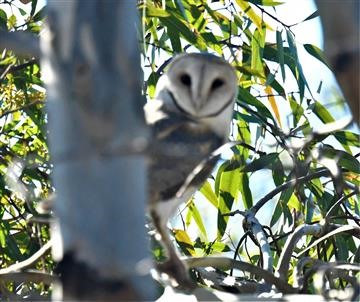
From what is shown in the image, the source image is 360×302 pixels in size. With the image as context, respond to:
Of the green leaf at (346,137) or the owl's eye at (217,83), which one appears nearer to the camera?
the owl's eye at (217,83)

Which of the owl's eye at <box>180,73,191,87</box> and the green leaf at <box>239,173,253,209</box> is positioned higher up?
the owl's eye at <box>180,73,191,87</box>

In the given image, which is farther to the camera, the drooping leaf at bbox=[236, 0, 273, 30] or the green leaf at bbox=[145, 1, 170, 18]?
the drooping leaf at bbox=[236, 0, 273, 30]

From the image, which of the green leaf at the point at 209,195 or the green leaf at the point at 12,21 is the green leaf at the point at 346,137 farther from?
the green leaf at the point at 12,21

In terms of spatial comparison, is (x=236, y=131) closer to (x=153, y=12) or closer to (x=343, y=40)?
(x=153, y=12)

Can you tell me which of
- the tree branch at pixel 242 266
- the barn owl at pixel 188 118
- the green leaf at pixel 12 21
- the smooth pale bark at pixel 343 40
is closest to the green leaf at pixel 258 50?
the barn owl at pixel 188 118

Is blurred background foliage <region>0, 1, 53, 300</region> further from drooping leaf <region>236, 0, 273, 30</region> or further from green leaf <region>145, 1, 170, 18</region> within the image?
drooping leaf <region>236, 0, 273, 30</region>

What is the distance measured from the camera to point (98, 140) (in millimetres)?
783

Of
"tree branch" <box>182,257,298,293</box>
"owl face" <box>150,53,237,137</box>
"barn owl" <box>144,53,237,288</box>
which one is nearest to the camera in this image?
"tree branch" <box>182,257,298,293</box>

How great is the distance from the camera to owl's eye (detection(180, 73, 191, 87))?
1.95 m

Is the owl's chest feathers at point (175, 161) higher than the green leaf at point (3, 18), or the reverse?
the green leaf at point (3, 18)

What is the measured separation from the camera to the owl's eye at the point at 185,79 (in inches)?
76.7

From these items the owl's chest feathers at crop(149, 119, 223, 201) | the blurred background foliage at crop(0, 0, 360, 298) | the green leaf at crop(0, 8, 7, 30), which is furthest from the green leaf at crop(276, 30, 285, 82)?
the green leaf at crop(0, 8, 7, 30)

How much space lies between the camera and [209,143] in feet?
6.24

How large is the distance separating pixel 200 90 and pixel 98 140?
114cm
